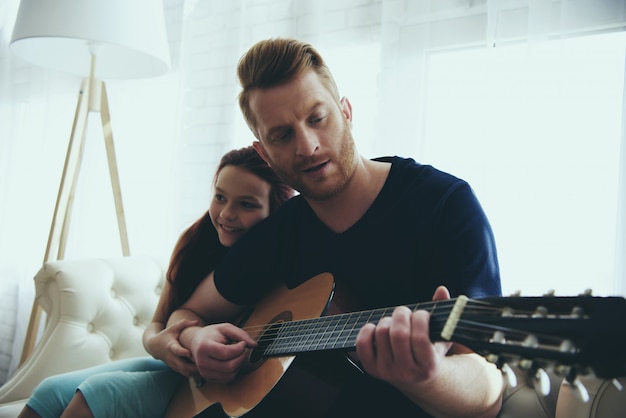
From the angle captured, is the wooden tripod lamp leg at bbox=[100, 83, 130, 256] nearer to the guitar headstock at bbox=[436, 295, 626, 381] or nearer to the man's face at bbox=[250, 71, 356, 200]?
the man's face at bbox=[250, 71, 356, 200]

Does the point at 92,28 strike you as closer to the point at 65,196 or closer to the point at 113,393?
the point at 65,196

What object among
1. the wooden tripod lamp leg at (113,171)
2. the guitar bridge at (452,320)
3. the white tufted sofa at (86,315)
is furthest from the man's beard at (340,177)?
the wooden tripod lamp leg at (113,171)

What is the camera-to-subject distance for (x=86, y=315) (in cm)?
164

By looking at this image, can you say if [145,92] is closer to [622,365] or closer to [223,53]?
[223,53]

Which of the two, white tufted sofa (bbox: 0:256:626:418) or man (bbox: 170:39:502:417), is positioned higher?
man (bbox: 170:39:502:417)

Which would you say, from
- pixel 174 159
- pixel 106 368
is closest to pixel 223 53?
pixel 174 159

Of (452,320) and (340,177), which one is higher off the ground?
(340,177)

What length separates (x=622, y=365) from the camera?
530 millimetres

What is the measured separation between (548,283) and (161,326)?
1.13 metres

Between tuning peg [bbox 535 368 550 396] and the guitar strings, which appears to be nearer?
tuning peg [bbox 535 368 550 396]

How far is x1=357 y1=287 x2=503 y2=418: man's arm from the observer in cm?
69

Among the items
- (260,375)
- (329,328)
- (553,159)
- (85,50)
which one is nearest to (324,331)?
(329,328)

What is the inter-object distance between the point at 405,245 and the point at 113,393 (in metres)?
0.76

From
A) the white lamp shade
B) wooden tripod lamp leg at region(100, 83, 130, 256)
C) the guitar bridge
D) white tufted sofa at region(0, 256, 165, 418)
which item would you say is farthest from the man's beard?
wooden tripod lamp leg at region(100, 83, 130, 256)
